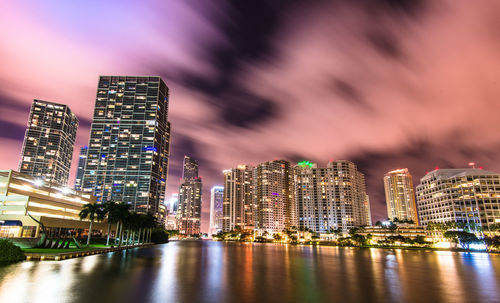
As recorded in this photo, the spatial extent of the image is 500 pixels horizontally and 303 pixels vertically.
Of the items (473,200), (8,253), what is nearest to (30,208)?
(8,253)

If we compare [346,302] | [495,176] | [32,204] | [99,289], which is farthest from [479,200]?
[32,204]

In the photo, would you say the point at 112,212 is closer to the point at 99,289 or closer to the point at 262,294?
the point at 99,289

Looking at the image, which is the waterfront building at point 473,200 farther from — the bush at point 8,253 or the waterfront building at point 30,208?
the waterfront building at point 30,208

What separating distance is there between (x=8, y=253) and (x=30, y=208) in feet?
184

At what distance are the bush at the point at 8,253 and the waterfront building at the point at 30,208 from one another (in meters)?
43.0

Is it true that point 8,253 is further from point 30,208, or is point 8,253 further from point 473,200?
point 473,200

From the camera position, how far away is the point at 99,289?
2827cm

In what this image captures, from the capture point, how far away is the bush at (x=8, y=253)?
4910 cm

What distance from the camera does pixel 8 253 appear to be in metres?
49.8

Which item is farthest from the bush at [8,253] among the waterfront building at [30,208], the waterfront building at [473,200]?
the waterfront building at [473,200]

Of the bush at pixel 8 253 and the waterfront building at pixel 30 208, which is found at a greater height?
the waterfront building at pixel 30 208

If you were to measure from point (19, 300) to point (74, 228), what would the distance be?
4231 inches

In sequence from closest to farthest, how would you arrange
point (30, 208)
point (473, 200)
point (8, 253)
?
1. point (8, 253)
2. point (30, 208)
3. point (473, 200)

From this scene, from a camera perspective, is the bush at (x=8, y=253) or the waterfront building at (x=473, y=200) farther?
the waterfront building at (x=473, y=200)
